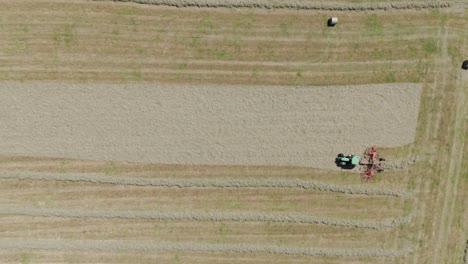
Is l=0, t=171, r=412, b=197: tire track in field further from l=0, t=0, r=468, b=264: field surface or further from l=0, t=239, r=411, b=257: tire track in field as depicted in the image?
l=0, t=239, r=411, b=257: tire track in field

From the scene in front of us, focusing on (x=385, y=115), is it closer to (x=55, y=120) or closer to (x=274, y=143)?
(x=274, y=143)

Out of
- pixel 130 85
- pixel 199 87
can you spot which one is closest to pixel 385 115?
pixel 199 87

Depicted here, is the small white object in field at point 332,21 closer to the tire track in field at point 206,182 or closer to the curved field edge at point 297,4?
the curved field edge at point 297,4

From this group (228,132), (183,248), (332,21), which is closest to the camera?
(332,21)

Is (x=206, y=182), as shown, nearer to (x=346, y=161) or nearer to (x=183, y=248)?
(x=183, y=248)

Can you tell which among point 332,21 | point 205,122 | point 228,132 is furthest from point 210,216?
point 332,21

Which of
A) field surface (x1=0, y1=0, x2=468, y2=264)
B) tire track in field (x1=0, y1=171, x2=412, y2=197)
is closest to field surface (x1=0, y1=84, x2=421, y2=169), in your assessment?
field surface (x1=0, y1=0, x2=468, y2=264)

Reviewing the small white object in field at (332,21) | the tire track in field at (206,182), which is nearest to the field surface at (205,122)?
the tire track in field at (206,182)
